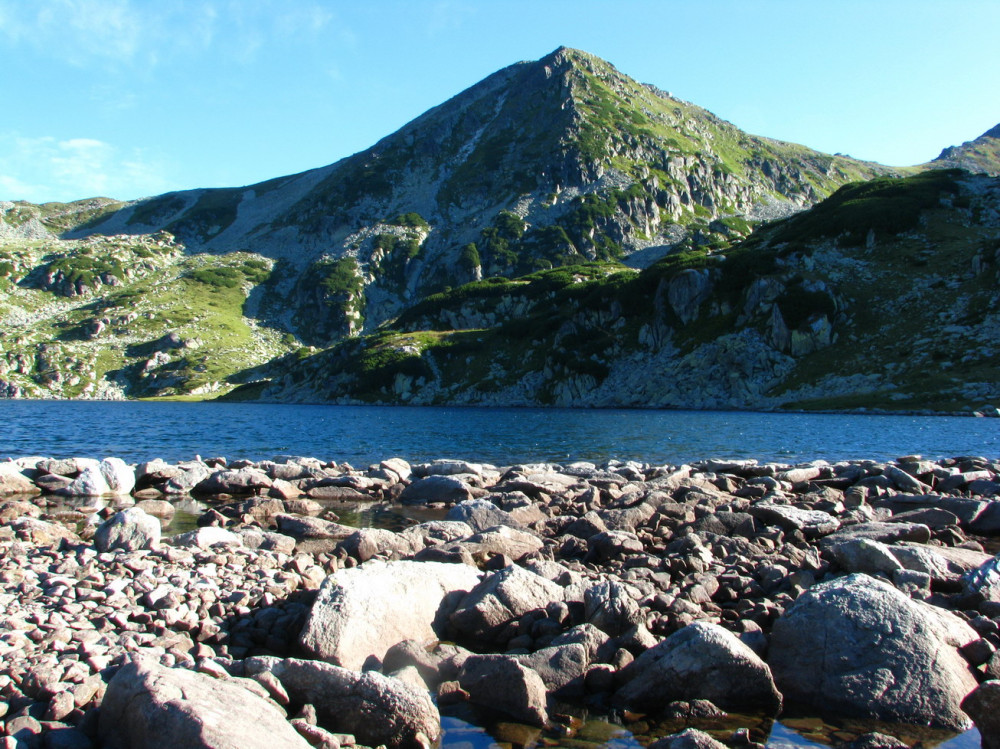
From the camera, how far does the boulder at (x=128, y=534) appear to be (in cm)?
1230

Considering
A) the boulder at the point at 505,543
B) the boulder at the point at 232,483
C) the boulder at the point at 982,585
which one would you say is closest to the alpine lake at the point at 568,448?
the boulder at the point at 232,483

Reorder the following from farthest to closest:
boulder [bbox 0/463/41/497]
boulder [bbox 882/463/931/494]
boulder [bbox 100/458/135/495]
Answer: boulder [bbox 100/458/135/495], boulder [bbox 0/463/41/497], boulder [bbox 882/463/931/494]

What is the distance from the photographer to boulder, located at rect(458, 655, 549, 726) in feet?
24.0

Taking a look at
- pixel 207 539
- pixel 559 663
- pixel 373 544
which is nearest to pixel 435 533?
pixel 373 544

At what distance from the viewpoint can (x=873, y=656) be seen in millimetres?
7746

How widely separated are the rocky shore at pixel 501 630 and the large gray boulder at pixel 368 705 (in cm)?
2

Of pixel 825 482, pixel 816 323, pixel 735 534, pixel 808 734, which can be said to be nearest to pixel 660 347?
pixel 816 323

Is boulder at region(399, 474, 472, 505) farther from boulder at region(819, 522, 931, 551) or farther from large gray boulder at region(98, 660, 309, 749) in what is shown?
large gray boulder at region(98, 660, 309, 749)

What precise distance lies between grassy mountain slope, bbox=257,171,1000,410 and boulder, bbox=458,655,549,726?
260 ft

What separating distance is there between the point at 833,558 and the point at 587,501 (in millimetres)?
8856

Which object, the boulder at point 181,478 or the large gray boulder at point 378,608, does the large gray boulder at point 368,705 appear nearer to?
the large gray boulder at point 378,608

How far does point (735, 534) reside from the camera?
1470 cm

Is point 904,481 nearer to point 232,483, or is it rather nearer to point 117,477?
point 232,483

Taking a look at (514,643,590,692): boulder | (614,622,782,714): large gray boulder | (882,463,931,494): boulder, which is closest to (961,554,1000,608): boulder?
(614,622,782,714): large gray boulder
